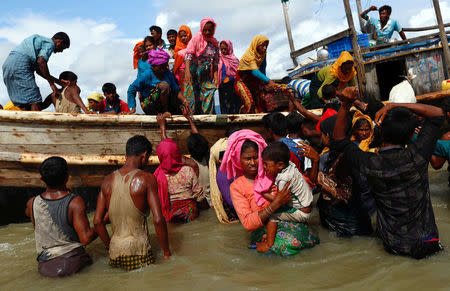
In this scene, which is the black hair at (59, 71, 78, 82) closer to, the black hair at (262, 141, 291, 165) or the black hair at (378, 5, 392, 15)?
the black hair at (262, 141, 291, 165)

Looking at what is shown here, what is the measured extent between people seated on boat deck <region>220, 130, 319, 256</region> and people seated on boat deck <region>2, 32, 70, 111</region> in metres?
3.90

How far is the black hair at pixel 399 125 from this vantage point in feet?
8.16

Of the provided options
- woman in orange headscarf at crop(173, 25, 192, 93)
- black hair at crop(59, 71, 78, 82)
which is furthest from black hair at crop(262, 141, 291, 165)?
black hair at crop(59, 71, 78, 82)

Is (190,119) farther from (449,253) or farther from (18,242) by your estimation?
(449,253)

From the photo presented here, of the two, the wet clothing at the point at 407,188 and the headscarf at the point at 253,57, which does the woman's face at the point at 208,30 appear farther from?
the wet clothing at the point at 407,188

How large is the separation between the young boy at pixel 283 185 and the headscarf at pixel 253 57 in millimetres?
3101

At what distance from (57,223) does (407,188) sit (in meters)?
2.97

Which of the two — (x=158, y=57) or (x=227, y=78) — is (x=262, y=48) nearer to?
(x=227, y=78)

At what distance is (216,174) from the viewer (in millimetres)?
4148

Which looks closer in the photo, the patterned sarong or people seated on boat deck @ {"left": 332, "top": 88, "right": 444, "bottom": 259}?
people seated on boat deck @ {"left": 332, "top": 88, "right": 444, "bottom": 259}

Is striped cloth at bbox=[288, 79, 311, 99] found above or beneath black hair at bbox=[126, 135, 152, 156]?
above

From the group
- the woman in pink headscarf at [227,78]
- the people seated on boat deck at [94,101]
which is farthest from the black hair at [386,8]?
the people seated on boat deck at [94,101]

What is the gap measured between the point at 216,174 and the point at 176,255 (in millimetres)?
1199

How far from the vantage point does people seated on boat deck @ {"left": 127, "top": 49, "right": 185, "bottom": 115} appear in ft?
16.9
